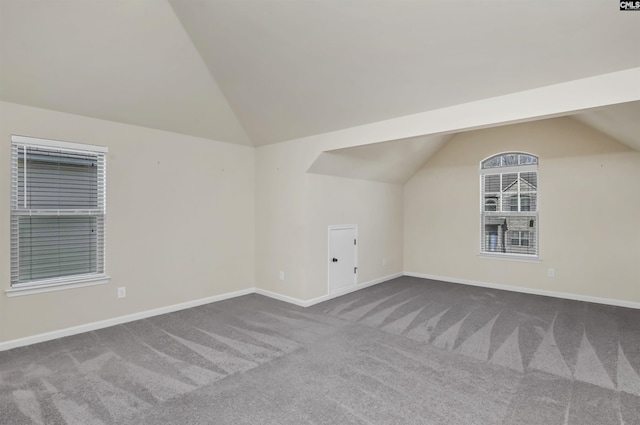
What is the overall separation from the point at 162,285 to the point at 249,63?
122 inches

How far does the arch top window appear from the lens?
558cm

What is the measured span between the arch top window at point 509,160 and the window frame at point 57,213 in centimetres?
619

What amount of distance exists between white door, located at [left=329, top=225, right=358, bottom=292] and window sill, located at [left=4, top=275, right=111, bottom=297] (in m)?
3.08

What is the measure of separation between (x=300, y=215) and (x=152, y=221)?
79.1 inches

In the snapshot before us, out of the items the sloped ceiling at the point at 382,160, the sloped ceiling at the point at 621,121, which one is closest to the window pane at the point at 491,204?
the sloped ceiling at the point at 382,160

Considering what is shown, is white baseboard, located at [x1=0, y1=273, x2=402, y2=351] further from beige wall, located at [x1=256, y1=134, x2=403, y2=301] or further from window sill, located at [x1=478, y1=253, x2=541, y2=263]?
window sill, located at [x1=478, y1=253, x2=541, y2=263]

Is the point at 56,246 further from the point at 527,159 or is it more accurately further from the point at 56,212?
the point at 527,159

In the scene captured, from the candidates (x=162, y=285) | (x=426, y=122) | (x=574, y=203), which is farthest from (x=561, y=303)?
(x=162, y=285)

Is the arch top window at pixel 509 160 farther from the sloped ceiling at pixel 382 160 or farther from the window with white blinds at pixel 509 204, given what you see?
the sloped ceiling at pixel 382 160

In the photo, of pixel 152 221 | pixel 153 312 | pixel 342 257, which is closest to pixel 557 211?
pixel 342 257

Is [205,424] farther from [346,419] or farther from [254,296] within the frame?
[254,296]

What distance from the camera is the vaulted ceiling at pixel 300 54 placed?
2322mm

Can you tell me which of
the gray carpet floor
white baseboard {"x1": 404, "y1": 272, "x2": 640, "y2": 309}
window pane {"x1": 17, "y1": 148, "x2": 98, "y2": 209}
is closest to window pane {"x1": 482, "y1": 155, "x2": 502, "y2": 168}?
white baseboard {"x1": 404, "y1": 272, "x2": 640, "y2": 309}

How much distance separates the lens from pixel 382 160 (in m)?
5.46
